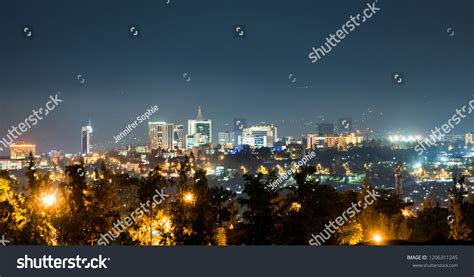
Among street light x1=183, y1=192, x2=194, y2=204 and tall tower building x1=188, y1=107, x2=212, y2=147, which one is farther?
tall tower building x1=188, y1=107, x2=212, y2=147

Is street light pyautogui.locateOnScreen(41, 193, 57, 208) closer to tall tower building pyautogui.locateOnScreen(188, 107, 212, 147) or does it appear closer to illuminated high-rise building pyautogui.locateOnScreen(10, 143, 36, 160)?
illuminated high-rise building pyautogui.locateOnScreen(10, 143, 36, 160)

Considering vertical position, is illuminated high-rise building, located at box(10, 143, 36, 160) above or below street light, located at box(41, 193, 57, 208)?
above

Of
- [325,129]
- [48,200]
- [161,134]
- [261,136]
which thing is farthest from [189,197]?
[261,136]

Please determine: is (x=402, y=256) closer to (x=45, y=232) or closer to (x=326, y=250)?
(x=326, y=250)

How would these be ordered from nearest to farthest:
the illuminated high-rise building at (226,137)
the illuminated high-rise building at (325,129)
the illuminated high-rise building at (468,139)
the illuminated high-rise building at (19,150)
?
1. the illuminated high-rise building at (19,150)
2. the illuminated high-rise building at (468,139)
3. the illuminated high-rise building at (325,129)
4. the illuminated high-rise building at (226,137)

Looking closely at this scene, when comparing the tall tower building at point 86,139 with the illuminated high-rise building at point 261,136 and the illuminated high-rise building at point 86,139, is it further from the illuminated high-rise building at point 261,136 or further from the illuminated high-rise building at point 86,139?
the illuminated high-rise building at point 261,136

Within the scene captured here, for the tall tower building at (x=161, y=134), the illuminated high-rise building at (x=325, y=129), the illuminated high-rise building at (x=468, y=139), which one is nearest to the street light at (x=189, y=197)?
the illuminated high-rise building at (x=325, y=129)

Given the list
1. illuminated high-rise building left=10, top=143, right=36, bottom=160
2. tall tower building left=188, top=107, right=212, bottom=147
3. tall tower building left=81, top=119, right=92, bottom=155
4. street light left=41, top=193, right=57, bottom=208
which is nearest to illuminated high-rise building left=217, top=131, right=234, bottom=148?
tall tower building left=188, top=107, right=212, bottom=147

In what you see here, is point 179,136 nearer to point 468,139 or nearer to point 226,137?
point 226,137
